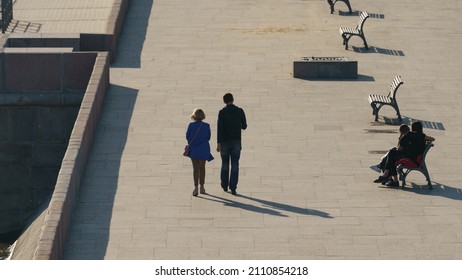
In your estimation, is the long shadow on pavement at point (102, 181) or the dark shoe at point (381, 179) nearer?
the long shadow on pavement at point (102, 181)

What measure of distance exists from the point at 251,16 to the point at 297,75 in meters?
4.65

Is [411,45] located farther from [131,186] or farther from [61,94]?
[131,186]

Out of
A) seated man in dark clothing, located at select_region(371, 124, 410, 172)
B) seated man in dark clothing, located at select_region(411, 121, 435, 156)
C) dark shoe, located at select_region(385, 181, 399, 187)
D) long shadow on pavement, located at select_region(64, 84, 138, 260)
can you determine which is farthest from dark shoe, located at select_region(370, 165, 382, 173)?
long shadow on pavement, located at select_region(64, 84, 138, 260)

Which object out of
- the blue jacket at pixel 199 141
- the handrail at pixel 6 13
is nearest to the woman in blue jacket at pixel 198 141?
the blue jacket at pixel 199 141

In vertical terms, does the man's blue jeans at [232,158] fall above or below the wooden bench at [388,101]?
below

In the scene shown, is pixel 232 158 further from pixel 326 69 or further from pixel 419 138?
pixel 326 69

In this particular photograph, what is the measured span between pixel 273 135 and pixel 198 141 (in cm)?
331

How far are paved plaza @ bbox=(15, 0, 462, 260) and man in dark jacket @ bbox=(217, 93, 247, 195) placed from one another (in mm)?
384

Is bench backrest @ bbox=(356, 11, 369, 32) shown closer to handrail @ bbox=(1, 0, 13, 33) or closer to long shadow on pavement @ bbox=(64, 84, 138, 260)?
long shadow on pavement @ bbox=(64, 84, 138, 260)

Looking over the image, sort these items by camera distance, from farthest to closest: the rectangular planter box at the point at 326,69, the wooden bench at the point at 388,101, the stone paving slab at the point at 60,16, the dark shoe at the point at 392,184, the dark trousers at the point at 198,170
A: 1. the stone paving slab at the point at 60,16
2. the rectangular planter box at the point at 326,69
3. the wooden bench at the point at 388,101
4. the dark shoe at the point at 392,184
5. the dark trousers at the point at 198,170

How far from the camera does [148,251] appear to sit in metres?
21.0

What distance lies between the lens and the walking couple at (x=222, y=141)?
2283cm

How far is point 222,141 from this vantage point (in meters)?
23.1

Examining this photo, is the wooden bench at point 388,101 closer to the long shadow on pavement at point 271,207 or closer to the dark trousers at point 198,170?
the long shadow on pavement at point 271,207
